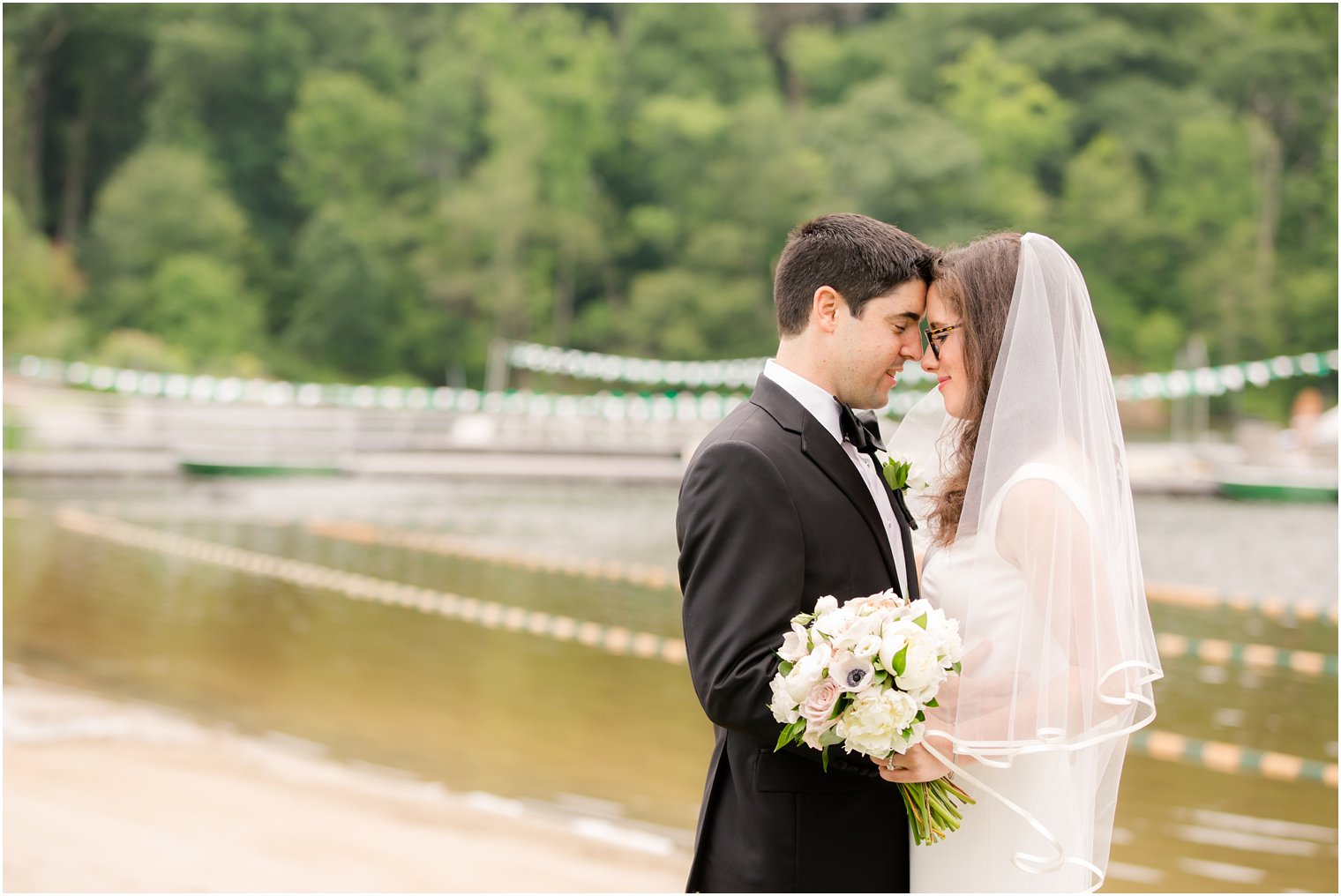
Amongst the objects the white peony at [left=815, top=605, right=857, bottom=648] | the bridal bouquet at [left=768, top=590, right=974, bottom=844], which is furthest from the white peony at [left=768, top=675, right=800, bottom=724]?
the white peony at [left=815, top=605, right=857, bottom=648]

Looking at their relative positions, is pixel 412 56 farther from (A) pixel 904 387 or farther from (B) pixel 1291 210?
(B) pixel 1291 210

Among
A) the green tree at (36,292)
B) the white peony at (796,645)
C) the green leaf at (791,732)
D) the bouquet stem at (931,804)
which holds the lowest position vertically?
the bouquet stem at (931,804)

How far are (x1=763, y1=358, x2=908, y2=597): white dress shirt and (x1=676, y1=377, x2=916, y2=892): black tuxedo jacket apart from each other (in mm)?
29

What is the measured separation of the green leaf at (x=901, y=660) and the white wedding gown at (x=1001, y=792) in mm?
342

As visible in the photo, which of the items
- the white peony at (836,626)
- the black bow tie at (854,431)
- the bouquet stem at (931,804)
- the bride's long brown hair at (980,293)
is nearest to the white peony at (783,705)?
the white peony at (836,626)

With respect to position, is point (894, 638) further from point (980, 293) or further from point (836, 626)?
point (980, 293)

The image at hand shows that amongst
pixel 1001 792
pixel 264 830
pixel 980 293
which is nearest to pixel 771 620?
pixel 1001 792

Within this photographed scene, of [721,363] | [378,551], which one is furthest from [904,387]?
[378,551]

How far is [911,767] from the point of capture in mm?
2250

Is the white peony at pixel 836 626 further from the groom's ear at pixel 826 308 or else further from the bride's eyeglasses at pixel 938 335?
the bride's eyeglasses at pixel 938 335

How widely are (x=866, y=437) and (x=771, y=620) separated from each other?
48 centimetres

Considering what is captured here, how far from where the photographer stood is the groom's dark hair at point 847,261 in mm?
2338

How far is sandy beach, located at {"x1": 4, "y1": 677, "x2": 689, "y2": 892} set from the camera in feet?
14.5

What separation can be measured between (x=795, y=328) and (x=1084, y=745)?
0.92 meters
